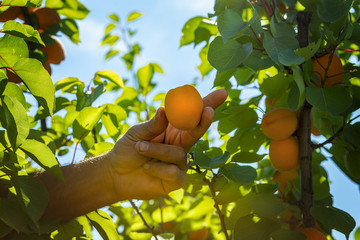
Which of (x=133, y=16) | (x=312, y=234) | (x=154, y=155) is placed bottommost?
(x=312, y=234)

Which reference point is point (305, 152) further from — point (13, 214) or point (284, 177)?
point (13, 214)

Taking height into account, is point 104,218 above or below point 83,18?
below

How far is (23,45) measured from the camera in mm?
854

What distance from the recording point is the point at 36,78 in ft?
2.71

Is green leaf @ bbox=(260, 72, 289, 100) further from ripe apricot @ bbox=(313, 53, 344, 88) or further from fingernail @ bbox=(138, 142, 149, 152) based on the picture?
fingernail @ bbox=(138, 142, 149, 152)

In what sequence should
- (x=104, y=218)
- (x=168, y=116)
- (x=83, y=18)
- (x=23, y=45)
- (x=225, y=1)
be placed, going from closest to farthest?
(x=23, y=45), (x=168, y=116), (x=104, y=218), (x=225, y=1), (x=83, y=18)

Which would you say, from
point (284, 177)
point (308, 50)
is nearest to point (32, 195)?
point (308, 50)

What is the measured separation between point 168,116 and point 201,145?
196mm

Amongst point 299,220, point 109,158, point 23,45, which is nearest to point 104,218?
point 109,158

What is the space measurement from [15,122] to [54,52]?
758 mm

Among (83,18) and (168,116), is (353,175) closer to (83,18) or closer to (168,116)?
(168,116)

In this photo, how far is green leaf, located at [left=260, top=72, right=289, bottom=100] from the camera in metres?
1.21

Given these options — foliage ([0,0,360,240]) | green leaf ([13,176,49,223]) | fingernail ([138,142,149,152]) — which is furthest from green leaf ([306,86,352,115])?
green leaf ([13,176,49,223])

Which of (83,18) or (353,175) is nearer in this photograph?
(353,175)
